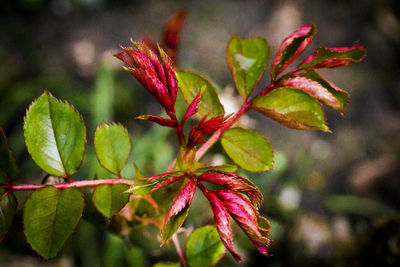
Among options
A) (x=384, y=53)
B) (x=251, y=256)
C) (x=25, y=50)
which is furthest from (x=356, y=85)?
(x=25, y=50)

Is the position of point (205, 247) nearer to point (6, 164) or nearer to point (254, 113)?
point (6, 164)

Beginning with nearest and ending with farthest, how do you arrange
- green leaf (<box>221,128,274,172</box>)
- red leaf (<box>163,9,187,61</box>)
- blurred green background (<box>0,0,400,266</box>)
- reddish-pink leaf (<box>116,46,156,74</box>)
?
1. reddish-pink leaf (<box>116,46,156,74</box>)
2. green leaf (<box>221,128,274,172</box>)
3. red leaf (<box>163,9,187,61</box>)
4. blurred green background (<box>0,0,400,266</box>)

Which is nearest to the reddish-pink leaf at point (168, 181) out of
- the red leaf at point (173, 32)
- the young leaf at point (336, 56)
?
the young leaf at point (336, 56)

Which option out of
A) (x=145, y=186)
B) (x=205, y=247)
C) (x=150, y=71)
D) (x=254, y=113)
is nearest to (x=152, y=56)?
(x=150, y=71)

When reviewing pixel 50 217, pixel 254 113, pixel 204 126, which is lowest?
pixel 254 113

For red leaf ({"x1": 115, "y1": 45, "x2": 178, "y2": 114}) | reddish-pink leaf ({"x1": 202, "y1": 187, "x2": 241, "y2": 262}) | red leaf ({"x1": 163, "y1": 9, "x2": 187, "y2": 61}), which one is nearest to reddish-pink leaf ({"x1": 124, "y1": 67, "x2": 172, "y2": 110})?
red leaf ({"x1": 115, "y1": 45, "x2": 178, "y2": 114})

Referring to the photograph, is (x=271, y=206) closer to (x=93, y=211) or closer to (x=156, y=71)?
(x=93, y=211)

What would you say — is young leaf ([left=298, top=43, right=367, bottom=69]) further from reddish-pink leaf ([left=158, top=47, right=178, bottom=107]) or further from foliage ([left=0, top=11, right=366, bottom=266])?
reddish-pink leaf ([left=158, top=47, right=178, bottom=107])
